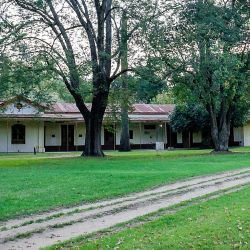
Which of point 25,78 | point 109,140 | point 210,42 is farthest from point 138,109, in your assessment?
point 25,78

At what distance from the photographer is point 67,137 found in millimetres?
42344

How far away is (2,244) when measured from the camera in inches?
266

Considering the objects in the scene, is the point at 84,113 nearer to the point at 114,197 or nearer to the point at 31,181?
the point at 31,181

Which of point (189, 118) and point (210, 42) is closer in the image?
point (210, 42)

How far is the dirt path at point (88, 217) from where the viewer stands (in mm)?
7133

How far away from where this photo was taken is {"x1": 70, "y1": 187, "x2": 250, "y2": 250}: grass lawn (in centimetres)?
624

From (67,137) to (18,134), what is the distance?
4.85 meters

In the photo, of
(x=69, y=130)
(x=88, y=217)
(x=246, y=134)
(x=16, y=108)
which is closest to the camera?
(x=88, y=217)

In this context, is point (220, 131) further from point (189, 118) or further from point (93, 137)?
point (93, 137)

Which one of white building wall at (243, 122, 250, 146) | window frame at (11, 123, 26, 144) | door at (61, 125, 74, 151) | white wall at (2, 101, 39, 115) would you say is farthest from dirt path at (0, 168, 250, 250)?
white building wall at (243, 122, 250, 146)

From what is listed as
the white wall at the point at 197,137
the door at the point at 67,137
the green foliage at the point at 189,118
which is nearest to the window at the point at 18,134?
the door at the point at 67,137

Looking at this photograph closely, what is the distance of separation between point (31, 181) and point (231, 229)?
9133 millimetres

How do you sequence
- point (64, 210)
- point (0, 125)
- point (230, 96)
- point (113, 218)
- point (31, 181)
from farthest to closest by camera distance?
point (0, 125)
point (230, 96)
point (31, 181)
point (64, 210)
point (113, 218)

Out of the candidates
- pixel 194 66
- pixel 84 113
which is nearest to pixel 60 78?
pixel 84 113
